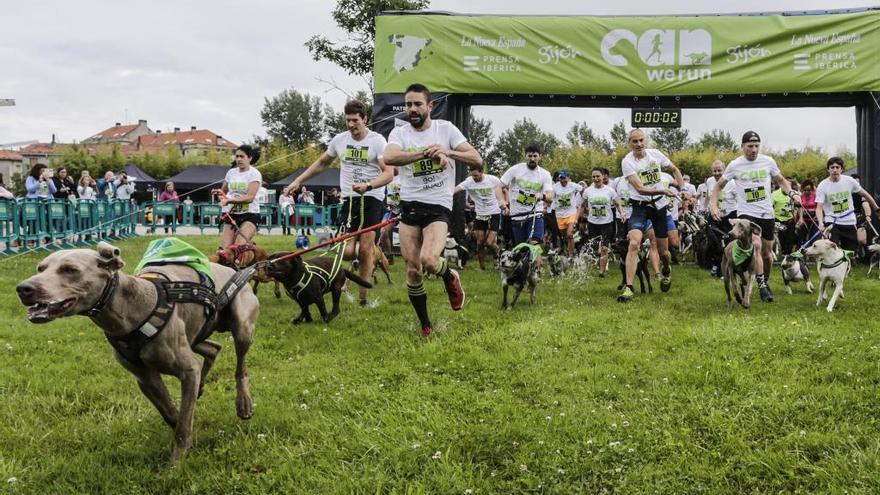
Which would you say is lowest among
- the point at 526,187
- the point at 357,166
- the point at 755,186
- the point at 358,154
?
the point at 755,186

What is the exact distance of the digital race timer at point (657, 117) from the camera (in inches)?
517

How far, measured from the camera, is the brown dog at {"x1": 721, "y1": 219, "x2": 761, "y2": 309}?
7.78 metres

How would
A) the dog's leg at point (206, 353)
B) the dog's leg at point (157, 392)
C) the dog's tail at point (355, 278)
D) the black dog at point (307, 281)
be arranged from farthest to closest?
the dog's tail at point (355, 278)
the black dog at point (307, 281)
the dog's leg at point (206, 353)
the dog's leg at point (157, 392)

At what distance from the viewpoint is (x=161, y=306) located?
3.24 meters

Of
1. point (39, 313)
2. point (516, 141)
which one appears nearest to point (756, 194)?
point (39, 313)

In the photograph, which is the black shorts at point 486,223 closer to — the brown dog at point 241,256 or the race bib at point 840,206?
the brown dog at point 241,256

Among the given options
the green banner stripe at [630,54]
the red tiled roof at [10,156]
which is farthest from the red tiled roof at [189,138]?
the green banner stripe at [630,54]

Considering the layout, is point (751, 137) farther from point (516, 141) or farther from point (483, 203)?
point (516, 141)

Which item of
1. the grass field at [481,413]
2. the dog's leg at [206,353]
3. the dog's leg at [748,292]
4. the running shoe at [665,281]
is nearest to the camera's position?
the grass field at [481,413]

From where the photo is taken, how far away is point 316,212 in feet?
76.8

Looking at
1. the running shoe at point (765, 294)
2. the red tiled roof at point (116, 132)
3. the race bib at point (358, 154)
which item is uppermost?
the red tiled roof at point (116, 132)

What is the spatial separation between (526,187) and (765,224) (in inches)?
144

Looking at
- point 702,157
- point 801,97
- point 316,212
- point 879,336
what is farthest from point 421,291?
point 702,157

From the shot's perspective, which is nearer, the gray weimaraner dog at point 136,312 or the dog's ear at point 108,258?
the gray weimaraner dog at point 136,312
